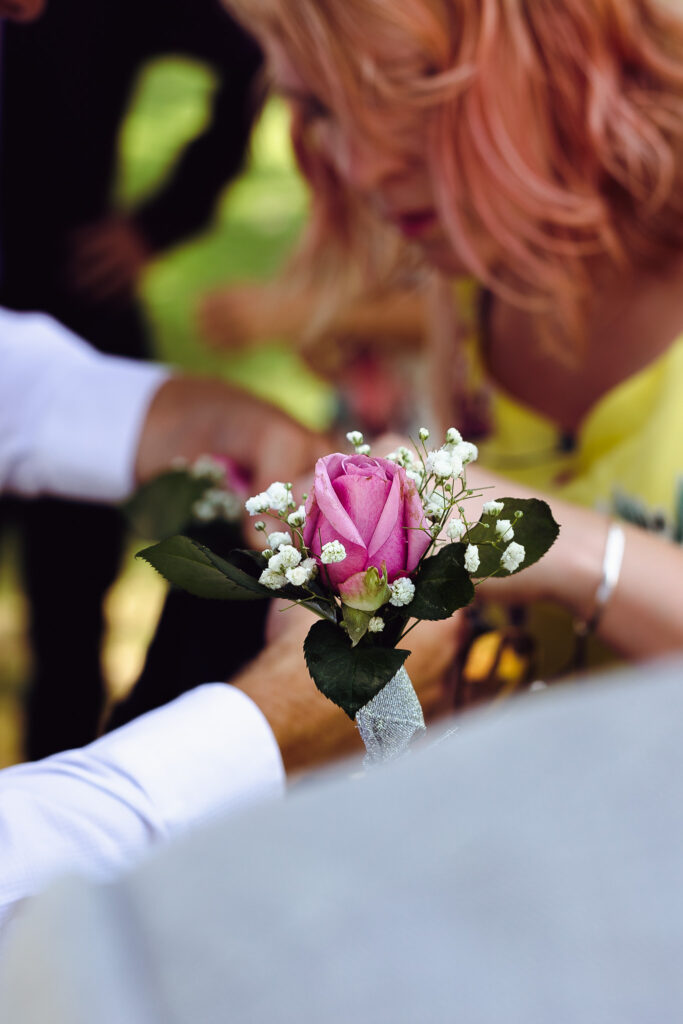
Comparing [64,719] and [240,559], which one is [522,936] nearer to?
[240,559]

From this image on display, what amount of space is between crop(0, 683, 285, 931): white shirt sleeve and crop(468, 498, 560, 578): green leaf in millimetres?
180

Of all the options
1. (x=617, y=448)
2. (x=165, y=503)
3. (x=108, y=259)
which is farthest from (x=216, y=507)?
(x=617, y=448)

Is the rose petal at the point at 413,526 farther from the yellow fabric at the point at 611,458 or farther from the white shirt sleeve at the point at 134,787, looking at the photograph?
the yellow fabric at the point at 611,458

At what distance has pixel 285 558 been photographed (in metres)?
0.36

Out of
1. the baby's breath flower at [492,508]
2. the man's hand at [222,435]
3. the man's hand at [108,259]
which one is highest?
the baby's breath flower at [492,508]

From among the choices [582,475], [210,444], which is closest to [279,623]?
[210,444]

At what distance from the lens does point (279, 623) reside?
22.0 inches

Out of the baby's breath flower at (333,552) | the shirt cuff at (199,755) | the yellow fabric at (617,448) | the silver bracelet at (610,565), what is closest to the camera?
the baby's breath flower at (333,552)

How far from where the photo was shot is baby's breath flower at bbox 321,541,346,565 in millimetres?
342

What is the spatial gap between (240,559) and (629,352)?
1.86 ft

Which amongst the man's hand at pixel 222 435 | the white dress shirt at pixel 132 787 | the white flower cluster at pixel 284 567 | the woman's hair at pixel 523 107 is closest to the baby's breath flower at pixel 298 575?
the white flower cluster at pixel 284 567

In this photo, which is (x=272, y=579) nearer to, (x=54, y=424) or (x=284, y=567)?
(x=284, y=567)

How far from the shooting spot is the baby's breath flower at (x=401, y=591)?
0.36m

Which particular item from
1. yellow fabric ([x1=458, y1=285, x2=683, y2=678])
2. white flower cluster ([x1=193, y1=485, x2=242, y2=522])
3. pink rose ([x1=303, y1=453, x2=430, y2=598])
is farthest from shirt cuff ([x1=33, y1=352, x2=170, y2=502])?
pink rose ([x1=303, y1=453, x2=430, y2=598])
